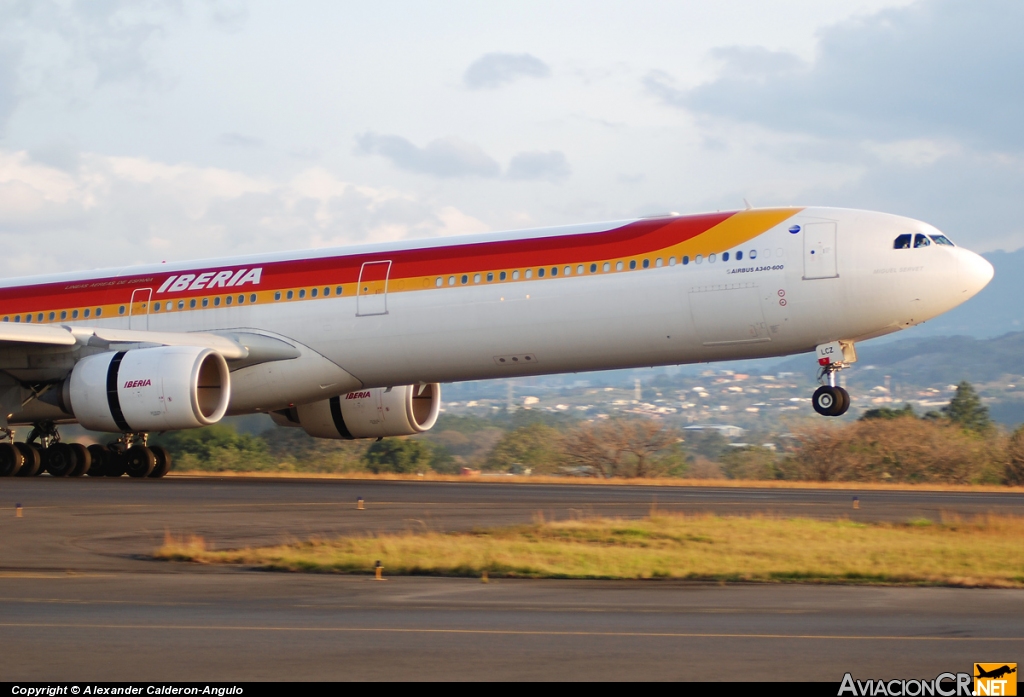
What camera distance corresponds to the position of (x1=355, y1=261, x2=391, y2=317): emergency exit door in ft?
89.0

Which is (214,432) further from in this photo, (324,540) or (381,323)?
(324,540)

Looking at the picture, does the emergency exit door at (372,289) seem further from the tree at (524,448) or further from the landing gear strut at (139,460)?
the tree at (524,448)

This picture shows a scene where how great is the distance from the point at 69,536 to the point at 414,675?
9.22 m

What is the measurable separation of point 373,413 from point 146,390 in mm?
6516

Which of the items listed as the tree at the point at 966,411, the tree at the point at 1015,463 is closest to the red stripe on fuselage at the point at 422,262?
the tree at the point at 1015,463

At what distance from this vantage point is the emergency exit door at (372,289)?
27141 millimetres

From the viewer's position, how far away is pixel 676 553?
13.4 m

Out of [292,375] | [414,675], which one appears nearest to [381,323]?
[292,375]

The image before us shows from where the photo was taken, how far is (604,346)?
25.3m

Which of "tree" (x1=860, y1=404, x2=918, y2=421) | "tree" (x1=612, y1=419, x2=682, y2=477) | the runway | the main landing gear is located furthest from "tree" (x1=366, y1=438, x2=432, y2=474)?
the runway

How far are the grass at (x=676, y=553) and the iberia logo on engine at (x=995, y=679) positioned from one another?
4412 mm

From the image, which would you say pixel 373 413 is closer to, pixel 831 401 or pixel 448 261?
pixel 448 261

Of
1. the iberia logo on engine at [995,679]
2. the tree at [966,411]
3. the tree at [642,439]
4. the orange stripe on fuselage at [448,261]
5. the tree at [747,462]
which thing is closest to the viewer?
the iberia logo on engine at [995,679]

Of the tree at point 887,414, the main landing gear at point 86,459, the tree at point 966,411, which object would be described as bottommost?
the main landing gear at point 86,459
